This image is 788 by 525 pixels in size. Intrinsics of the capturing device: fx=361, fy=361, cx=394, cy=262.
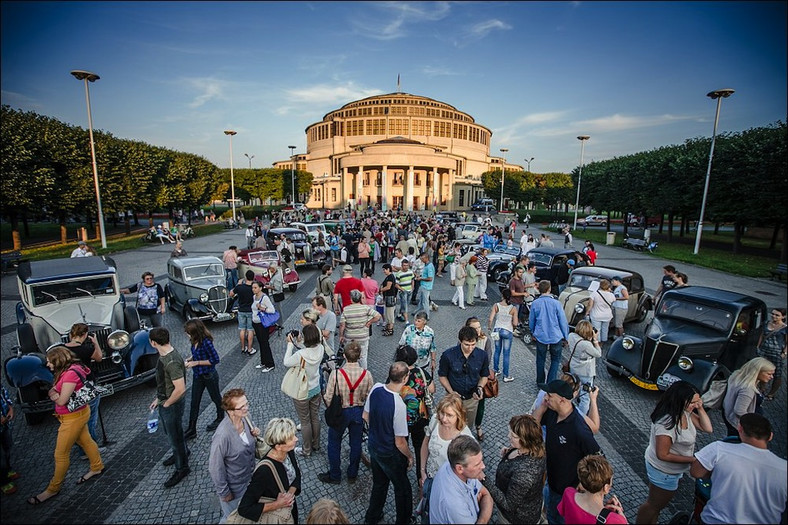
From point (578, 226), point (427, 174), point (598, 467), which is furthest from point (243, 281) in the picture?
point (427, 174)

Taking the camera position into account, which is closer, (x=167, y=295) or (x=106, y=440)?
(x=106, y=440)

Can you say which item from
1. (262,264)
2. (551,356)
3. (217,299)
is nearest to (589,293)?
(551,356)

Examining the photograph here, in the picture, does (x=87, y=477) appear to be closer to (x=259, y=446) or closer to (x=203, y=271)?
(x=259, y=446)

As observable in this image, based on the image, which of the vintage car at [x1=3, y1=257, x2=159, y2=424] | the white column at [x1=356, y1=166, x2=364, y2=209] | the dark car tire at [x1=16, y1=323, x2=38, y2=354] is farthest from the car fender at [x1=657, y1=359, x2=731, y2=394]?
the white column at [x1=356, y1=166, x2=364, y2=209]

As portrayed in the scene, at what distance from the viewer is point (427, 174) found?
256 feet

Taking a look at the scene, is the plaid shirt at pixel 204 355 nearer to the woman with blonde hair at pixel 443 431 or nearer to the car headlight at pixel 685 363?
the woman with blonde hair at pixel 443 431

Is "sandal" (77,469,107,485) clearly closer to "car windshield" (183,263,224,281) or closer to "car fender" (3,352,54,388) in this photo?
"car fender" (3,352,54,388)

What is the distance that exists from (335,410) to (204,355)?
7.23 ft

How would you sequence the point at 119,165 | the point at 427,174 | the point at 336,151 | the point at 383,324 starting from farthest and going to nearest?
the point at 336,151, the point at 427,174, the point at 119,165, the point at 383,324

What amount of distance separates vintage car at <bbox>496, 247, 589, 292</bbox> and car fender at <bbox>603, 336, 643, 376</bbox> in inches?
215

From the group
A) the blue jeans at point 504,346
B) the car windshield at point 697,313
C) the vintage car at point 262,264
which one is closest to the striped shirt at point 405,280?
the blue jeans at point 504,346

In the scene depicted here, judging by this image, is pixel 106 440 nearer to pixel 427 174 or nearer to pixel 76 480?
pixel 76 480

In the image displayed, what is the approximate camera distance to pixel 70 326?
23.4 feet

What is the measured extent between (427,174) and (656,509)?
77650 millimetres
